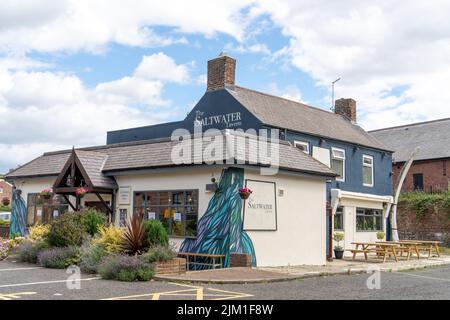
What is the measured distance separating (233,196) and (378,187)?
573 inches

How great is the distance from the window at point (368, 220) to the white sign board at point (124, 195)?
1260 cm

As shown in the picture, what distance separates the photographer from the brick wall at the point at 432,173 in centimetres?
3412

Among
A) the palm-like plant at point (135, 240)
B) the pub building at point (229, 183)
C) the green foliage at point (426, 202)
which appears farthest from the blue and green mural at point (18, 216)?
the green foliage at point (426, 202)

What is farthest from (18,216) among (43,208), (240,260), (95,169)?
(240,260)

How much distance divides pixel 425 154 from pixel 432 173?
1.40 metres

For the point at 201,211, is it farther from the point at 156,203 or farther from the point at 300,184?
the point at 300,184

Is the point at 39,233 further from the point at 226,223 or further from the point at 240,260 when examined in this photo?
the point at 240,260

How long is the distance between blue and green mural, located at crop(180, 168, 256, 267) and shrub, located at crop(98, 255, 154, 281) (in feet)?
10.6

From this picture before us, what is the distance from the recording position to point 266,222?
16.6 meters

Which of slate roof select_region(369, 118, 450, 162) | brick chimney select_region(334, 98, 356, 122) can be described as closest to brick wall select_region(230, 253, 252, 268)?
brick chimney select_region(334, 98, 356, 122)

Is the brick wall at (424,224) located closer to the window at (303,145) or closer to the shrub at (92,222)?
the window at (303,145)

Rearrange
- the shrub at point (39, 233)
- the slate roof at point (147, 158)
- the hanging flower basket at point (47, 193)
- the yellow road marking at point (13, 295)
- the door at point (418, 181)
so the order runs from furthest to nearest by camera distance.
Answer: the door at point (418, 181) < the hanging flower basket at point (47, 193) < the slate roof at point (147, 158) < the shrub at point (39, 233) < the yellow road marking at point (13, 295)

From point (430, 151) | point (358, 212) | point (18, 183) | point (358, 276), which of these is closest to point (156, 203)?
point (358, 276)

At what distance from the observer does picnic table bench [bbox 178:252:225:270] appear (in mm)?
15461
